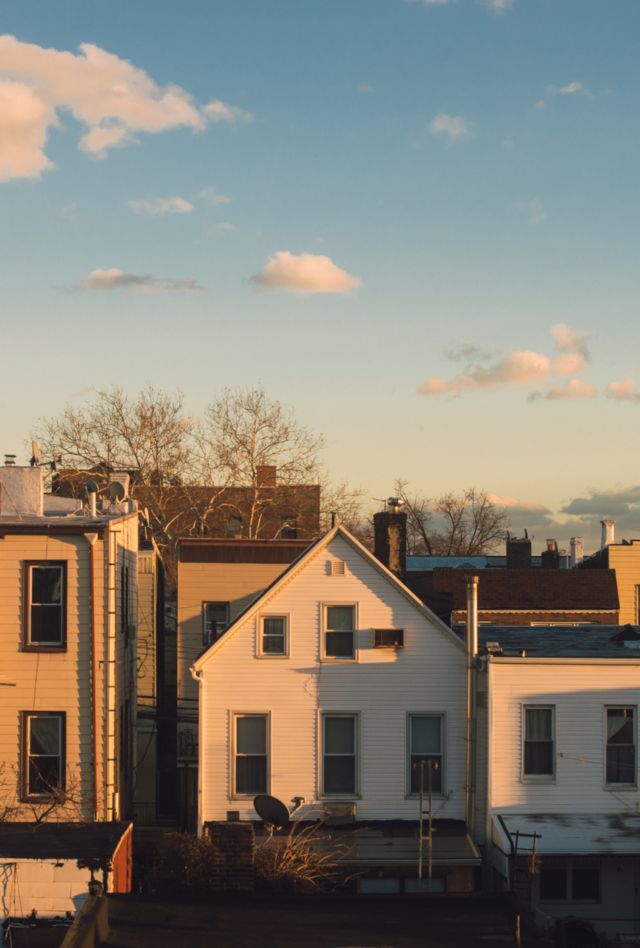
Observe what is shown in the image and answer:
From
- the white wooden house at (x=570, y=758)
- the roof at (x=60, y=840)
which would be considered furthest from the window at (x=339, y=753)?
the roof at (x=60, y=840)

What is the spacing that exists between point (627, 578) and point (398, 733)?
76.2ft

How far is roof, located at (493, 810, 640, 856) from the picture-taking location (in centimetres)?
2747

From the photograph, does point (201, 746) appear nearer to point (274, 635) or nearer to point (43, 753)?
point (274, 635)

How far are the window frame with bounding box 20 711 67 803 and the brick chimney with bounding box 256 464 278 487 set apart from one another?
40.6 metres

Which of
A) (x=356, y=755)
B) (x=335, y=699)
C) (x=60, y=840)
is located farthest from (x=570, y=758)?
(x=60, y=840)

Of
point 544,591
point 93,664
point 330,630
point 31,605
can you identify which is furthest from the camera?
point 544,591

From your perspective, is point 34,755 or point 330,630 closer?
point 34,755

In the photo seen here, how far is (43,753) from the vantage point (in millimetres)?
29141

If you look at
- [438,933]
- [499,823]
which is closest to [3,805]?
[499,823]

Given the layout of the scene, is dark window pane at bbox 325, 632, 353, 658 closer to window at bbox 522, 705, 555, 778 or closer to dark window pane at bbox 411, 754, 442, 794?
dark window pane at bbox 411, 754, 442, 794

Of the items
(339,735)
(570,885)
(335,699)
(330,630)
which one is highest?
(330,630)

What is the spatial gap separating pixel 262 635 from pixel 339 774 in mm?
3973

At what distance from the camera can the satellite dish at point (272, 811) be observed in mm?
28656

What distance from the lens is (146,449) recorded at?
70.3m
